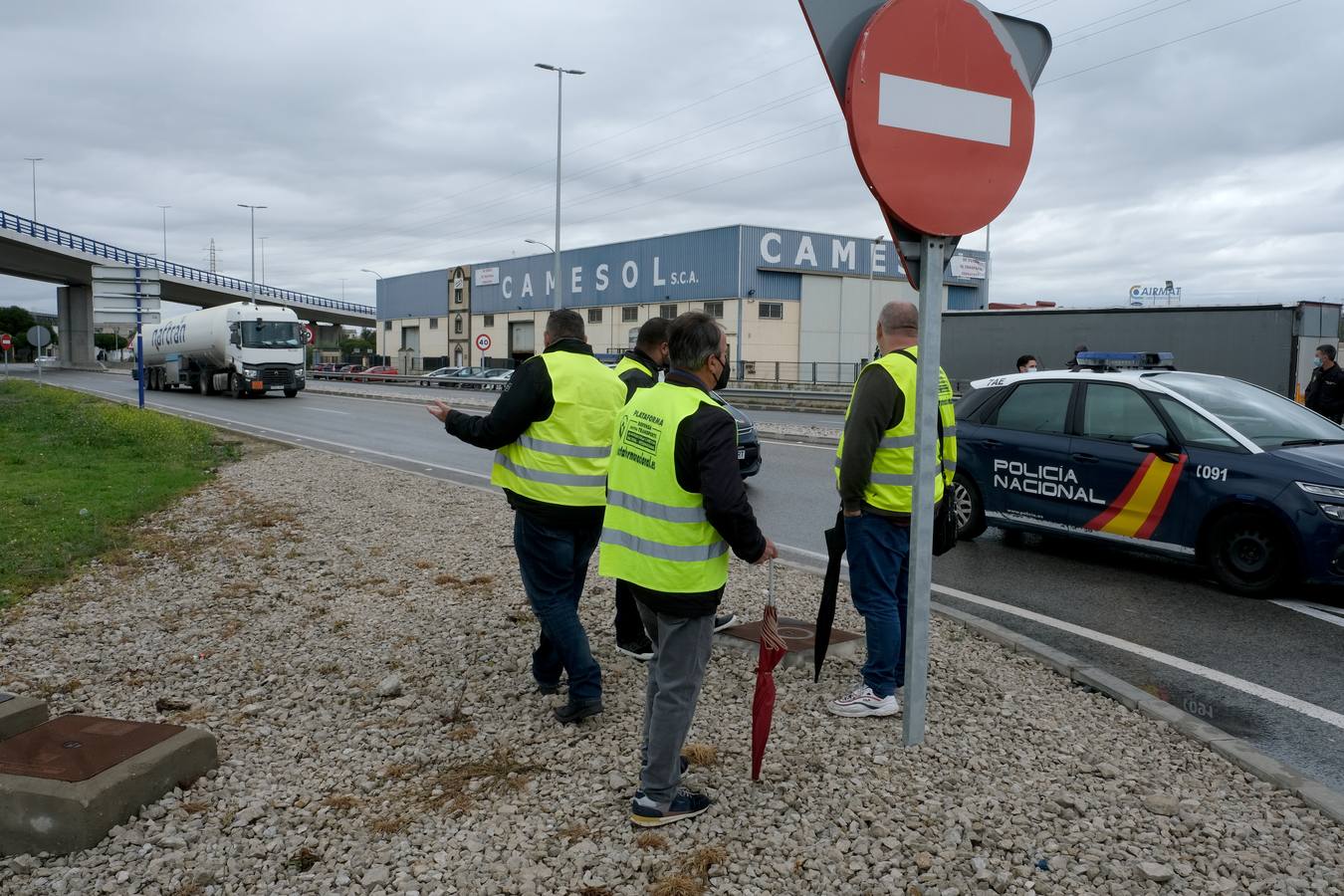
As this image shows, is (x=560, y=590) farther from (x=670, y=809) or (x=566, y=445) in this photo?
(x=670, y=809)

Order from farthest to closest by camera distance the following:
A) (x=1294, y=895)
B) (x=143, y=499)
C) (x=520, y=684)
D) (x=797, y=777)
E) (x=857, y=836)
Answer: (x=143, y=499) < (x=520, y=684) < (x=797, y=777) < (x=857, y=836) < (x=1294, y=895)

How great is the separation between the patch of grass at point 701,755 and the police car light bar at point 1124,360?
609 cm

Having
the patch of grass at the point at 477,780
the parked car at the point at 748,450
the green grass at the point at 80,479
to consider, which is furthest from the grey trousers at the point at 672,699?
the parked car at the point at 748,450

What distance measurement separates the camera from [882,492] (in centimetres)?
436

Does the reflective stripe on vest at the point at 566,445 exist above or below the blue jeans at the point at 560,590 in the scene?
above

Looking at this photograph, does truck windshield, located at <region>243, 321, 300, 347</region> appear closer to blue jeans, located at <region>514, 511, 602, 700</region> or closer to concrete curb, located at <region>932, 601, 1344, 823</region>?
concrete curb, located at <region>932, 601, 1344, 823</region>

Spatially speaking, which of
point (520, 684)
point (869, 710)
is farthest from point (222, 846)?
point (869, 710)

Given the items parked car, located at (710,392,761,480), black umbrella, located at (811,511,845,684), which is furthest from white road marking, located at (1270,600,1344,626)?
parked car, located at (710,392,761,480)

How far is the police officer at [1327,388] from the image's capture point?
46.9 ft

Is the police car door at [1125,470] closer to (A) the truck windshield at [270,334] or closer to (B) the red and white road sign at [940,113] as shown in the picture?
(B) the red and white road sign at [940,113]

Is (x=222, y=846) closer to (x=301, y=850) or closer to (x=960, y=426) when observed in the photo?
(x=301, y=850)

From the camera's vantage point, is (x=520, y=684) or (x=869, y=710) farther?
(x=520, y=684)

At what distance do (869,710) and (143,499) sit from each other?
875 centimetres

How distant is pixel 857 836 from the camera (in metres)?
3.31
